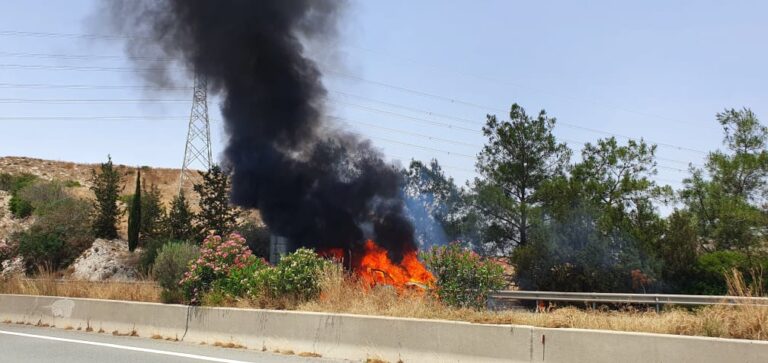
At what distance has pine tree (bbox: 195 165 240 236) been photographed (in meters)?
36.4


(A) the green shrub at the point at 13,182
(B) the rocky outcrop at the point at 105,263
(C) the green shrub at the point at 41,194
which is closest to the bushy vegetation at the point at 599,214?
(B) the rocky outcrop at the point at 105,263

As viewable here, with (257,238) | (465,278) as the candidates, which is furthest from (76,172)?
(465,278)

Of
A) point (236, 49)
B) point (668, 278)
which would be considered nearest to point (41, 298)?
point (236, 49)

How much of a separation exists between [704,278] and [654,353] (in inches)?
953

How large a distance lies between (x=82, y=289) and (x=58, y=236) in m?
26.6

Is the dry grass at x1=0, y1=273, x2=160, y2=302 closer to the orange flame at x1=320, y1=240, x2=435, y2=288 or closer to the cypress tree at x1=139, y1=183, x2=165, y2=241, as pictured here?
the orange flame at x1=320, y1=240, x2=435, y2=288

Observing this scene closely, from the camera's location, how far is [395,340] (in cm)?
898

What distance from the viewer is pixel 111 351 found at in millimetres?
10289

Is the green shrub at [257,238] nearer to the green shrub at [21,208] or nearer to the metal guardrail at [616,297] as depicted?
the metal guardrail at [616,297]

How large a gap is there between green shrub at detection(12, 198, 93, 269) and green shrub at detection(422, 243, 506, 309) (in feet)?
102

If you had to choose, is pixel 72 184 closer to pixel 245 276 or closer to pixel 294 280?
pixel 245 276

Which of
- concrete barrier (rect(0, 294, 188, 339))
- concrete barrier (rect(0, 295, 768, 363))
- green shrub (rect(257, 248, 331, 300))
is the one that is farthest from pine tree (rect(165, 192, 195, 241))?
green shrub (rect(257, 248, 331, 300))

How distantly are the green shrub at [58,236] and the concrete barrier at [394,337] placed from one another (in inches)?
1055

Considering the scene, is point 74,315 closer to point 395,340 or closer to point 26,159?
point 395,340
